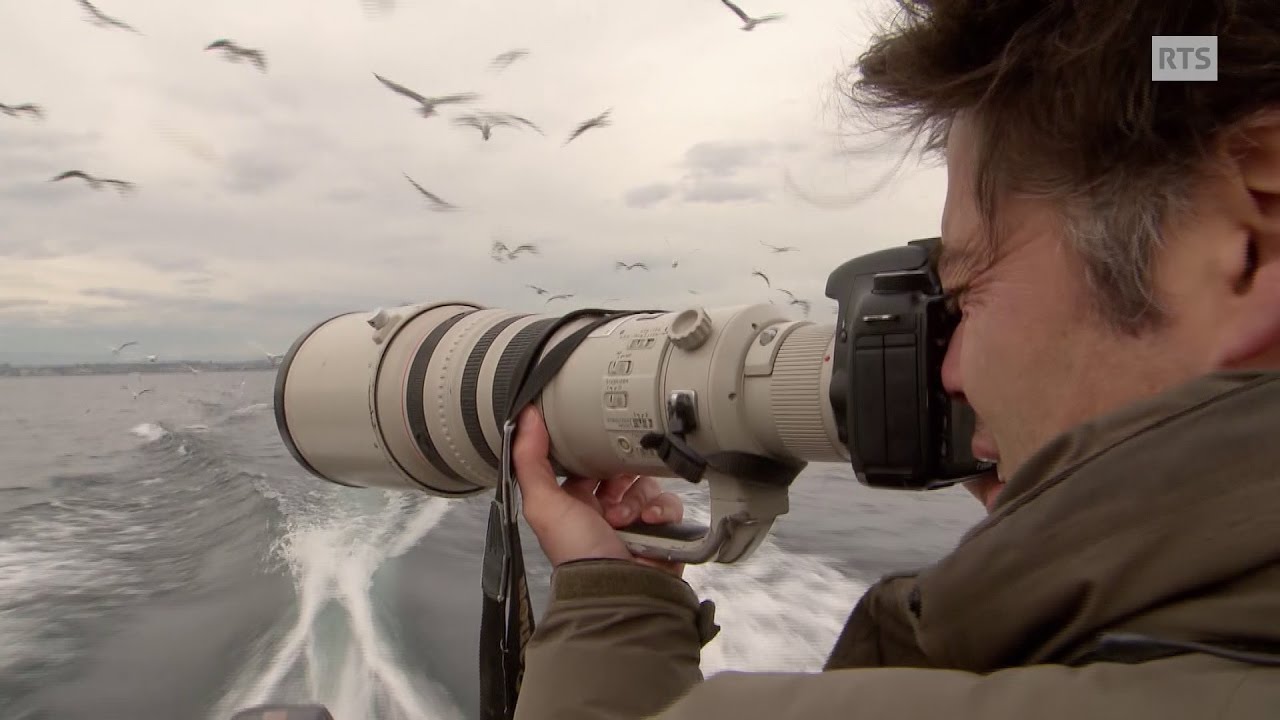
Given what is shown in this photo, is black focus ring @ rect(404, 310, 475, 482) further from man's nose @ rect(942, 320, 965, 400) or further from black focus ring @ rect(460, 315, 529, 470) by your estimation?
man's nose @ rect(942, 320, 965, 400)

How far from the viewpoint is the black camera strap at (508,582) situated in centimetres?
165

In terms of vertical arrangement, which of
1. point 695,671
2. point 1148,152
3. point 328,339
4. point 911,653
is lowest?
point 695,671

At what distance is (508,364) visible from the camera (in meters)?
1.81

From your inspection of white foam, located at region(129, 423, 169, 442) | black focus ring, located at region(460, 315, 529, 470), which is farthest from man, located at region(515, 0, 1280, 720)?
white foam, located at region(129, 423, 169, 442)

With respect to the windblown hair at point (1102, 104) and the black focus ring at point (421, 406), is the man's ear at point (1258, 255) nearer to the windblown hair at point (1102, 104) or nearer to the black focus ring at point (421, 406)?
the windblown hair at point (1102, 104)

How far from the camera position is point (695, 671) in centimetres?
125

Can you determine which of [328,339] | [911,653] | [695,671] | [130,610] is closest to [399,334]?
[328,339]

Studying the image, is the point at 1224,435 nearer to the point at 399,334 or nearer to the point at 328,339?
the point at 399,334

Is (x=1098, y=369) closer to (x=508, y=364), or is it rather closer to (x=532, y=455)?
(x=532, y=455)

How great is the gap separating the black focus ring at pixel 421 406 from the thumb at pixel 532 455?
0.33 metres

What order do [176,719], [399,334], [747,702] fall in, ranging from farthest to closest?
[176,719] < [399,334] < [747,702]

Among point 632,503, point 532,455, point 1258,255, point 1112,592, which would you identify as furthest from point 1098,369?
point 632,503

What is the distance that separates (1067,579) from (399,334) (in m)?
1.74

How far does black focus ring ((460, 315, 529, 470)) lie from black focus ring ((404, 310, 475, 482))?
4.2 inches
